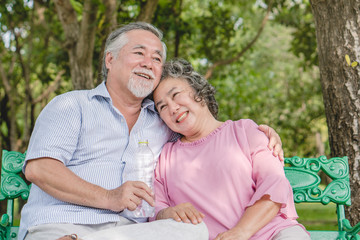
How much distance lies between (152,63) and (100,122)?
25.0 inches

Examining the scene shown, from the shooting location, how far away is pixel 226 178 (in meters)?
2.81

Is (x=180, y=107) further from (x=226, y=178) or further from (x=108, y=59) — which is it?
(x=108, y=59)

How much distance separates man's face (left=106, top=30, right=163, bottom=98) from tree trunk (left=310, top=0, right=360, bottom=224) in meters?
1.51

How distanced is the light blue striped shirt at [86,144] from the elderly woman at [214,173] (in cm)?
25

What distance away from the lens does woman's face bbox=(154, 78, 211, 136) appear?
3000 mm

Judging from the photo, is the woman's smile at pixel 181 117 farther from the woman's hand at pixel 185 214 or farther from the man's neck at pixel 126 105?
the woman's hand at pixel 185 214

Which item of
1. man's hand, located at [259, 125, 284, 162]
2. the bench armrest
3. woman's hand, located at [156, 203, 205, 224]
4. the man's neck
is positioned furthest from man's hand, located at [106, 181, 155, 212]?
the bench armrest

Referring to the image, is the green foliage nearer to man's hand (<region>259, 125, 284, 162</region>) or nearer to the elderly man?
the elderly man

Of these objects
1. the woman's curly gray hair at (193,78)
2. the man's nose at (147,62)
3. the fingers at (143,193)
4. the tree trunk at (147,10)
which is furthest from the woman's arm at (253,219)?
the tree trunk at (147,10)

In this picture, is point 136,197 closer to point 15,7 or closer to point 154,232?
point 154,232

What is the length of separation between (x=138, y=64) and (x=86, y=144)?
0.76 meters

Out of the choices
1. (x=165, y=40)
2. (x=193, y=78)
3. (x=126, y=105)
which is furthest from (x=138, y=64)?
(x=165, y=40)

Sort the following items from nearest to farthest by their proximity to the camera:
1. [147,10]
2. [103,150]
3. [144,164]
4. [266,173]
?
[266,173], [103,150], [144,164], [147,10]

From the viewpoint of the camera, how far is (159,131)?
324 centimetres
